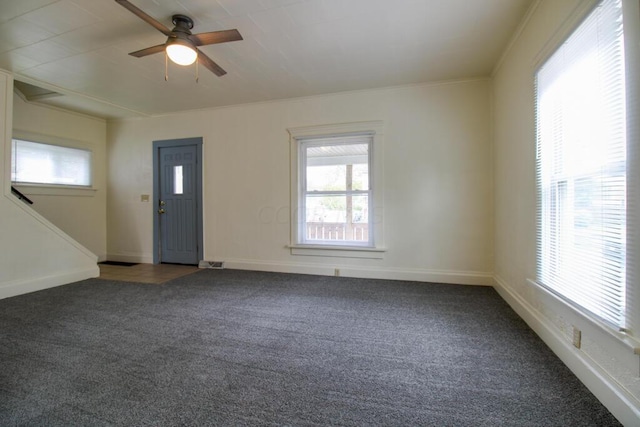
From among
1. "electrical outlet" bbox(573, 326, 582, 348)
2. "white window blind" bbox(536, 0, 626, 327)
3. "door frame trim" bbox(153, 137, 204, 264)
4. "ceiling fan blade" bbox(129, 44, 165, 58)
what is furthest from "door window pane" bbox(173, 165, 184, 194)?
"electrical outlet" bbox(573, 326, 582, 348)

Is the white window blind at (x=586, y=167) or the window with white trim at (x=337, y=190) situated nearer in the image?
the white window blind at (x=586, y=167)

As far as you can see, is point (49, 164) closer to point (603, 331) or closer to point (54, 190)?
point (54, 190)

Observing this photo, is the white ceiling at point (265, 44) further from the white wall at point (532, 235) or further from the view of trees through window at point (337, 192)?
the view of trees through window at point (337, 192)

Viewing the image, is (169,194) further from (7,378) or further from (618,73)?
(618,73)

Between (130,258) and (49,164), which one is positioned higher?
(49,164)

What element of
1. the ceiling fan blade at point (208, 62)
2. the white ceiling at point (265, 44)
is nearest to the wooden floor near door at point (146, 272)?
the white ceiling at point (265, 44)

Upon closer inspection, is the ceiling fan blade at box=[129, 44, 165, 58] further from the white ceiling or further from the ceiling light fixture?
the white ceiling

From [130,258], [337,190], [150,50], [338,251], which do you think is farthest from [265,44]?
[130,258]

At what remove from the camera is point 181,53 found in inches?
90.4

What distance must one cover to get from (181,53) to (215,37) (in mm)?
347

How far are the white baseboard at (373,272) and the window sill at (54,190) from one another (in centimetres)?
296

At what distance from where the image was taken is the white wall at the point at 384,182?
11.6 ft

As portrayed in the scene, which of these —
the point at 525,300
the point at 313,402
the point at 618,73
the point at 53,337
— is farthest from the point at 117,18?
the point at 525,300

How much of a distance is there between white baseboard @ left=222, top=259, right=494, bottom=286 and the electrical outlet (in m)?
1.86
